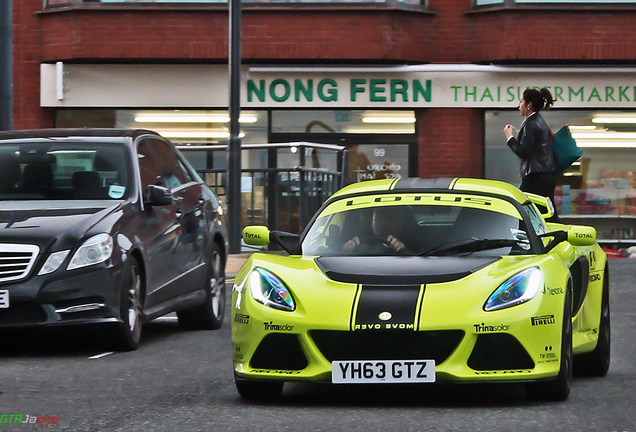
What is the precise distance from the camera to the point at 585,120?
25.2m

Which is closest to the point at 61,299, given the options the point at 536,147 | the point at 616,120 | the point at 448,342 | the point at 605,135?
the point at 448,342

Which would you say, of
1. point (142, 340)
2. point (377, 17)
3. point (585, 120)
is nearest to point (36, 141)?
point (142, 340)

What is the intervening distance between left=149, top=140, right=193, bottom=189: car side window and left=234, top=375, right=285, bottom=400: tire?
3.93 metres

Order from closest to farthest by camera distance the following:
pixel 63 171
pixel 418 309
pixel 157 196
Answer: pixel 418 309
pixel 157 196
pixel 63 171

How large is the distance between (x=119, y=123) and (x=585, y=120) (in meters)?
8.06

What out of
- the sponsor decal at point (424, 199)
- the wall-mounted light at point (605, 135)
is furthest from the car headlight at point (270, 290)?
the wall-mounted light at point (605, 135)

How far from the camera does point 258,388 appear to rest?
7273mm

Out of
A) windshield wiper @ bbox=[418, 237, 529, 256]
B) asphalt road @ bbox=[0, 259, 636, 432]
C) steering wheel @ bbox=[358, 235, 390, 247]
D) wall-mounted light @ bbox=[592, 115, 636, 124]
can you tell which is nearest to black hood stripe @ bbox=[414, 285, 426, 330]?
asphalt road @ bbox=[0, 259, 636, 432]

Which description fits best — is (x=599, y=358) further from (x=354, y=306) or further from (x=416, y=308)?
(x=354, y=306)

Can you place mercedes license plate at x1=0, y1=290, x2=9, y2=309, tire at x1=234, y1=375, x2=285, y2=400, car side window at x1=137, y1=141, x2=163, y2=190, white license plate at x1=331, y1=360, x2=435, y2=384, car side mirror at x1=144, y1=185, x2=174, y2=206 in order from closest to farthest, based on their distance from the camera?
1. white license plate at x1=331, y1=360, x2=435, y2=384
2. tire at x1=234, y1=375, x2=285, y2=400
3. mercedes license plate at x1=0, y1=290, x2=9, y2=309
4. car side mirror at x1=144, y1=185, x2=174, y2=206
5. car side window at x1=137, y1=141, x2=163, y2=190

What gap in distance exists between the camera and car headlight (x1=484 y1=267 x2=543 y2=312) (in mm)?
6895

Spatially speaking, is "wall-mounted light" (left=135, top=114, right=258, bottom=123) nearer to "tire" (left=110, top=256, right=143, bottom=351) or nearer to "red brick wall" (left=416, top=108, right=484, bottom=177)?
"red brick wall" (left=416, top=108, right=484, bottom=177)

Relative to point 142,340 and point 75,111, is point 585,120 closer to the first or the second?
point 75,111

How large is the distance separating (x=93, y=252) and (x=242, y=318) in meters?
2.53
